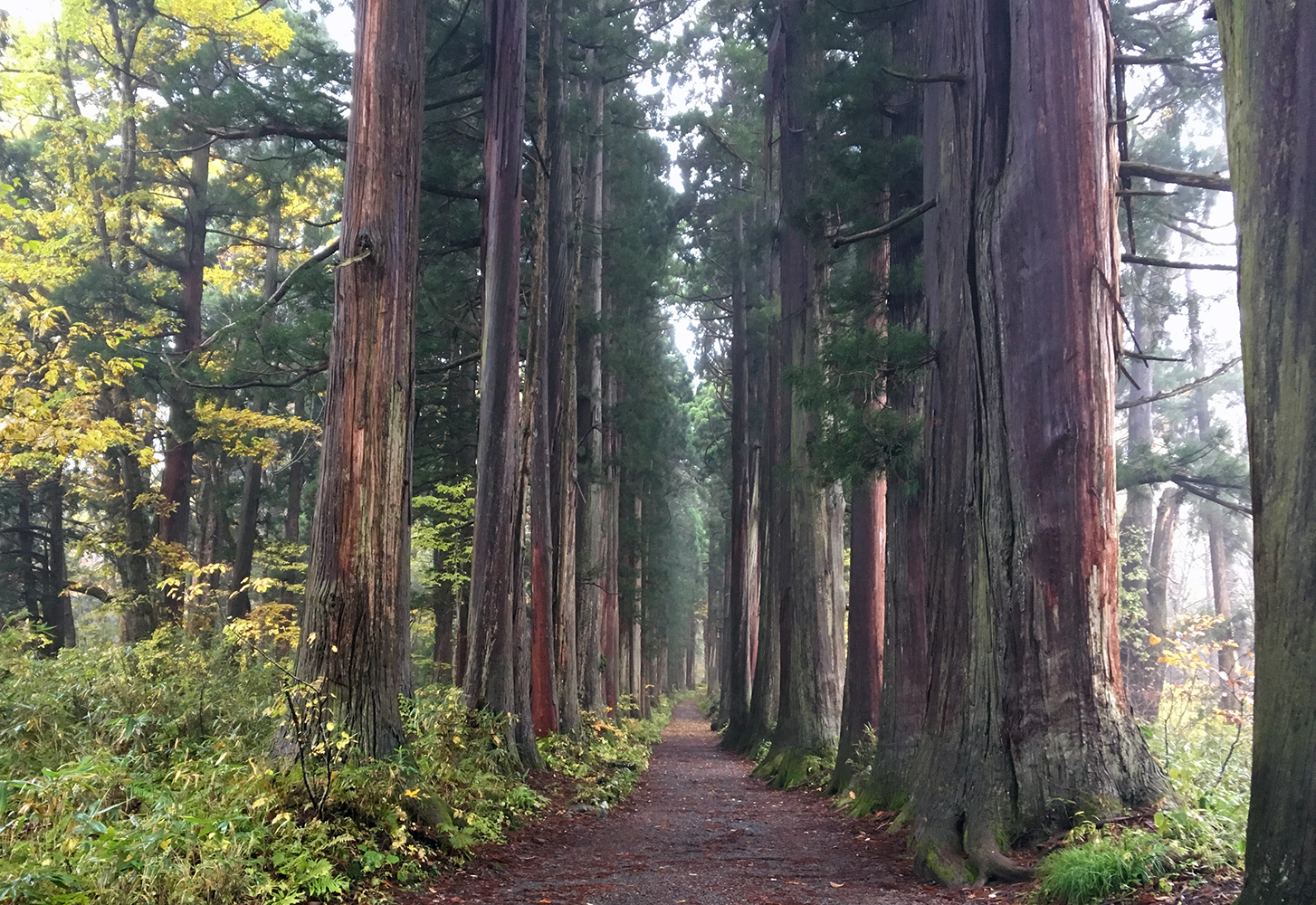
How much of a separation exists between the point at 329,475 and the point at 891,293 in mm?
6803

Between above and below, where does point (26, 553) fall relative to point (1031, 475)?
below

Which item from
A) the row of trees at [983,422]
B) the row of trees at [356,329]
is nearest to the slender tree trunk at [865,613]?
the row of trees at [983,422]

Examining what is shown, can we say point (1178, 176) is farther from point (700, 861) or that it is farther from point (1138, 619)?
point (1138, 619)

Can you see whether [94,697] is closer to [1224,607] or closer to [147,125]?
[147,125]

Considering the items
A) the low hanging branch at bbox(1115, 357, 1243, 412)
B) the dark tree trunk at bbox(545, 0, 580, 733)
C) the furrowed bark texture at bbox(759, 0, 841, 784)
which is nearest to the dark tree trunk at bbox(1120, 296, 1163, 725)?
the low hanging branch at bbox(1115, 357, 1243, 412)

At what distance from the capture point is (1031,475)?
5.62m

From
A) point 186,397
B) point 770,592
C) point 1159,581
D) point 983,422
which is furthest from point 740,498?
point 983,422

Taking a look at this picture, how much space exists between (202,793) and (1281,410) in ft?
18.1

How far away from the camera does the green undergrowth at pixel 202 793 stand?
365 centimetres

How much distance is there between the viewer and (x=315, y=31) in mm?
19359

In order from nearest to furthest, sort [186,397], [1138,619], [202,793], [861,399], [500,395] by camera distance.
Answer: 1. [202,793]
2. [861,399]
3. [500,395]
4. [186,397]
5. [1138,619]

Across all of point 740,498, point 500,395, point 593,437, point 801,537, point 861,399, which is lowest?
point 801,537

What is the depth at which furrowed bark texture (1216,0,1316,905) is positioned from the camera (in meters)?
2.96

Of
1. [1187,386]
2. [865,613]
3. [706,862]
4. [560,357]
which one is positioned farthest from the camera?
[560,357]
